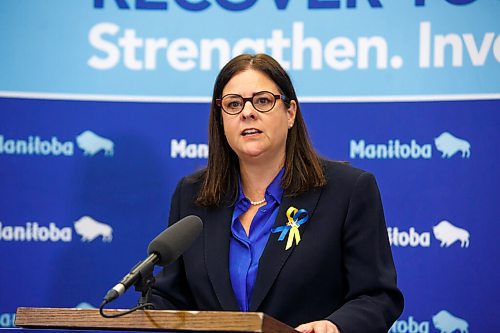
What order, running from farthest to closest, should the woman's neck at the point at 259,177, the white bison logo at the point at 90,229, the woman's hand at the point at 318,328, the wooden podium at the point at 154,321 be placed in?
1. the white bison logo at the point at 90,229
2. the woman's neck at the point at 259,177
3. the woman's hand at the point at 318,328
4. the wooden podium at the point at 154,321

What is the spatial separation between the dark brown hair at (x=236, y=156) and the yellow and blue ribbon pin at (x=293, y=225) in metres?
0.09

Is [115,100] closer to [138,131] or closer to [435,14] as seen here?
[138,131]

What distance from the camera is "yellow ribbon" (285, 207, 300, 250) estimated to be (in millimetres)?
2818

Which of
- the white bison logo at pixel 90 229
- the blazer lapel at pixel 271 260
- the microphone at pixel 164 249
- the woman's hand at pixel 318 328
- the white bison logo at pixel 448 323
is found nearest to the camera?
the microphone at pixel 164 249

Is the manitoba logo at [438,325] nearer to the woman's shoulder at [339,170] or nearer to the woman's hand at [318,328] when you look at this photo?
the woman's shoulder at [339,170]

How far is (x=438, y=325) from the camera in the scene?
3910 mm

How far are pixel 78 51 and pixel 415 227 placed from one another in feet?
6.30

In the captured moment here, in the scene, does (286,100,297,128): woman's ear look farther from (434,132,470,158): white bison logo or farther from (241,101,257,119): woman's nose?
(434,132,470,158): white bison logo

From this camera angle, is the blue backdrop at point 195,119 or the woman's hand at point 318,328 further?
the blue backdrop at point 195,119

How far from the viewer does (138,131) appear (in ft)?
13.6

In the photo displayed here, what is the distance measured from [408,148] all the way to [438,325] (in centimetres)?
86

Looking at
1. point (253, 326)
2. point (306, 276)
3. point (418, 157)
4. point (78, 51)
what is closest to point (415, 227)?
point (418, 157)

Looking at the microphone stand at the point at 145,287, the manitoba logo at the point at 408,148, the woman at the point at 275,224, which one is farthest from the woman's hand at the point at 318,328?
the manitoba logo at the point at 408,148

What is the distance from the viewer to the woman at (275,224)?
2775 millimetres
